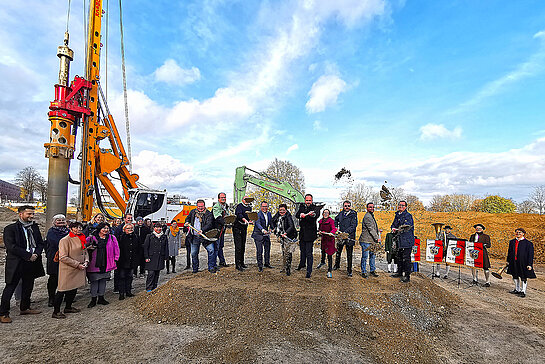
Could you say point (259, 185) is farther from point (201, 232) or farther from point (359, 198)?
point (359, 198)

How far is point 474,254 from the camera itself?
29.1 ft

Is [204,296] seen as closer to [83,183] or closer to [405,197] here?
[83,183]

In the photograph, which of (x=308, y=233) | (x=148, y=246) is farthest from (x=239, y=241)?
(x=148, y=246)

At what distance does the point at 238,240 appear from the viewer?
8.14 m

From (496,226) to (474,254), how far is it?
12082 millimetres

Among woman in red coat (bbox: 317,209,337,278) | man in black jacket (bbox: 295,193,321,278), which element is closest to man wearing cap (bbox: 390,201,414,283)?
woman in red coat (bbox: 317,209,337,278)

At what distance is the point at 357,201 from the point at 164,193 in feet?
99.2

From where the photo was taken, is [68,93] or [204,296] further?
[68,93]

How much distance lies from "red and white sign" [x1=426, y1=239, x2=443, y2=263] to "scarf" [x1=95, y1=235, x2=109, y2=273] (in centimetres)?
958

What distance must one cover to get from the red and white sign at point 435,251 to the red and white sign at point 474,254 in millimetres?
737

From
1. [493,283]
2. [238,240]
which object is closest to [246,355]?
[238,240]

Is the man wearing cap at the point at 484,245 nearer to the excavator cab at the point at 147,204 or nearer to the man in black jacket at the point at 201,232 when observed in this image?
the man in black jacket at the point at 201,232

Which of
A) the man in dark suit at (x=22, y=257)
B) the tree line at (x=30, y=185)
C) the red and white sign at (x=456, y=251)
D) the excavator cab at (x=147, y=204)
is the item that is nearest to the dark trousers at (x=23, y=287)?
the man in dark suit at (x=22, y=257)

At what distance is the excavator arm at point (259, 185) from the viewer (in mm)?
13656
